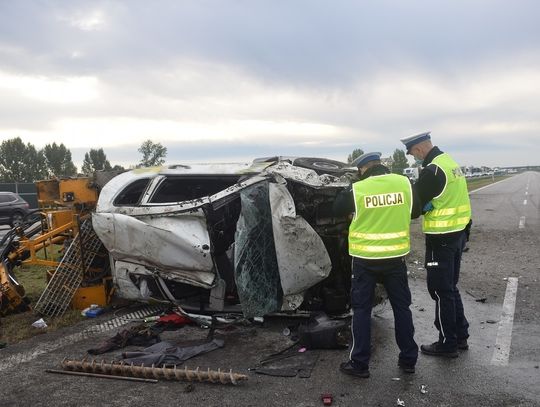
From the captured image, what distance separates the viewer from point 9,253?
20.4 ft

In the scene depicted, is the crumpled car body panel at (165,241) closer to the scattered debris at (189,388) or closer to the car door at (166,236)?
the car door at (166,236)

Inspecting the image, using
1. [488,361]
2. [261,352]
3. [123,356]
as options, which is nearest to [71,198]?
[123,356]

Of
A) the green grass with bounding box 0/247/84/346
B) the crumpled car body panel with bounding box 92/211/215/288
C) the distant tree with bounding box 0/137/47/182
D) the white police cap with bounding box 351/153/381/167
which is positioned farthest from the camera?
the distant tree with bounding box 0/137/47/182

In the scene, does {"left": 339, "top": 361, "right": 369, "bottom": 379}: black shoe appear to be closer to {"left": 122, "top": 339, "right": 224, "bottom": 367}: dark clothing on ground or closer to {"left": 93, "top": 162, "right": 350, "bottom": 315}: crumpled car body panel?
{"left": 93, "top": 162, "right": 350, "bottom": 315}: crumpled car body panel

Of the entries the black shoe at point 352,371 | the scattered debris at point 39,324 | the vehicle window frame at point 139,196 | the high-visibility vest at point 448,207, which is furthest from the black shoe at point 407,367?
the scattered debris at point 39,324

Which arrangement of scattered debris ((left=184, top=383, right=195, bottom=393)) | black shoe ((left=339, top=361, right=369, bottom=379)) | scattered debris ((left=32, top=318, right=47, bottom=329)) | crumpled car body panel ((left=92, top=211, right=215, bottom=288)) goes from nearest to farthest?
scattered debris ((left=184, top=383, right=195, bottom=393))
black shoe ((left=339, top=361, right=369, bottom=379))
crumpled car body panel ((left=92, top=211, right=215, bottom=288))
scattered debris ((left=32, top=318, right=47, bottom=329))

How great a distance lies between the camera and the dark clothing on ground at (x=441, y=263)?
165 inches

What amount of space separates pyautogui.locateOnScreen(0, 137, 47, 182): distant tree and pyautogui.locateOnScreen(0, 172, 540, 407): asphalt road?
72.6 meters

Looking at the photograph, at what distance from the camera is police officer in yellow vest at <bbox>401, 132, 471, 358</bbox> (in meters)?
4.20

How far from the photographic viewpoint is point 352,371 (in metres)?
3.89

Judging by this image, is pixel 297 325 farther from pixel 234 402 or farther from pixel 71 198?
pixel 71 198

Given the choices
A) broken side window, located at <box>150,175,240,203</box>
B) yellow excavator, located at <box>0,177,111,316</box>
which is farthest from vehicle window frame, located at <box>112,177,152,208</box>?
yellow excavator, located at <box>0,177,111,316</box>

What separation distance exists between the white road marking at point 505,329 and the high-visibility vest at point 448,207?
3.60 ft

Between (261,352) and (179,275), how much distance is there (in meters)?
1.21
